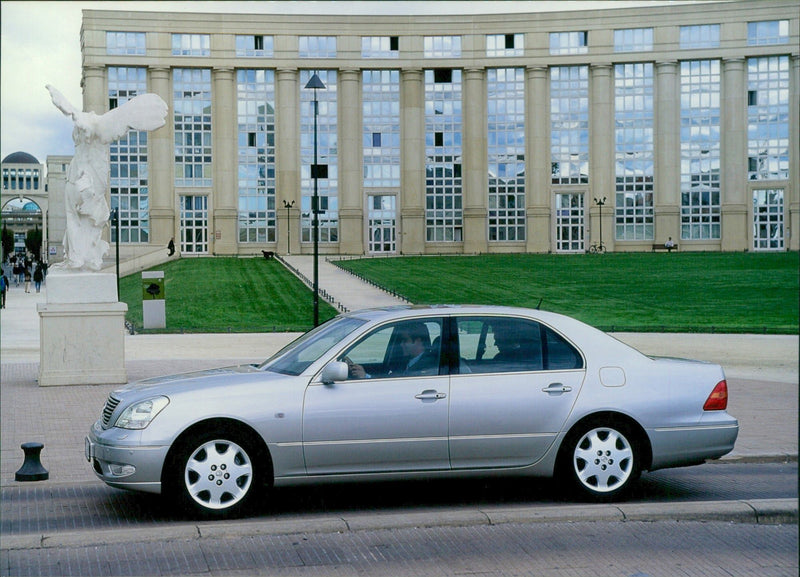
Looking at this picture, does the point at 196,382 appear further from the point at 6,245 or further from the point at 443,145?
the point at 443,145

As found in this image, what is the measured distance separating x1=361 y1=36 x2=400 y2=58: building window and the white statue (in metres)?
69.0

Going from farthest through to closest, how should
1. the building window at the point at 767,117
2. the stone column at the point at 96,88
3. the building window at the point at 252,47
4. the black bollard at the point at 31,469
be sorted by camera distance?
1. the building window at the point at 252,47
2. the building window at the point at 767,117
3. the stone column at the point at 96,88
4. the black bollard at the point at 31,469

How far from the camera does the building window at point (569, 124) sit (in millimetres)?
84875

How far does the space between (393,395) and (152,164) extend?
78.9 meters

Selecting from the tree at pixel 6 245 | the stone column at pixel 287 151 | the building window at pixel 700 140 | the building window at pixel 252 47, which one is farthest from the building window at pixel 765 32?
the tree at pixel 6 245

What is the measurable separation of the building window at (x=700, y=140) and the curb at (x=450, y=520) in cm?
7934

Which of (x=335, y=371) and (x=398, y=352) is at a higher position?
(x=398, y=352)

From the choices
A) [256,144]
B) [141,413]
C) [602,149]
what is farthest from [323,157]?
[141,413]

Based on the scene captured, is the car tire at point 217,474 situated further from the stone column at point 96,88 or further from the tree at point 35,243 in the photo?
the tree at point 35,243

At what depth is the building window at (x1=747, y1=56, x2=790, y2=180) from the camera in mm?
83250

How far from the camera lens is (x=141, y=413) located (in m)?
7.96

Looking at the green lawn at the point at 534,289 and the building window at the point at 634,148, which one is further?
the building window at the point at 634,148

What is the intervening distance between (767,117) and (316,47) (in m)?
36.9

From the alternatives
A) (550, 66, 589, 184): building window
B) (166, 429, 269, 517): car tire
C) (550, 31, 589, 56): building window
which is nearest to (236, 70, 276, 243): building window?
(550, 66, 589, 184): building window
